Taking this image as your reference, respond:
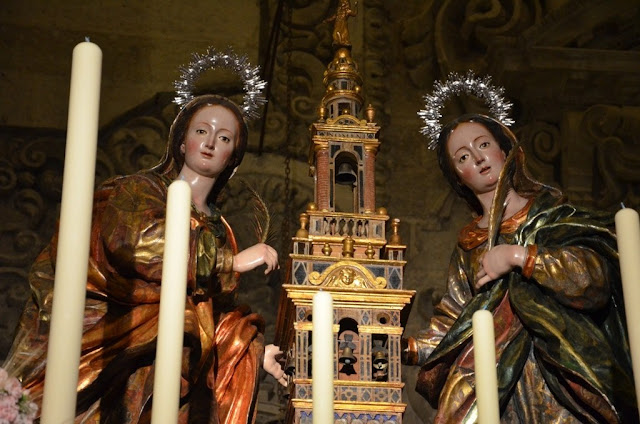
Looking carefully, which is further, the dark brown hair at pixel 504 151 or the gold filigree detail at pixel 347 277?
the dark brown hair at pixel 504 151

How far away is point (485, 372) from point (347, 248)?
1462 millimetres

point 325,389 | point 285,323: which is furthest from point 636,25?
point 325,389

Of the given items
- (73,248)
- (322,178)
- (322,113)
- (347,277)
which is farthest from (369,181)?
(73,248)

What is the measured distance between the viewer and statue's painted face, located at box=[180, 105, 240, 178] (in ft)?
11.9

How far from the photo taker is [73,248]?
1.66m

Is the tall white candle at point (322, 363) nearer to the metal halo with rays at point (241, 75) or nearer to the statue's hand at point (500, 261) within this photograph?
the statue's hand at point (500, 261)

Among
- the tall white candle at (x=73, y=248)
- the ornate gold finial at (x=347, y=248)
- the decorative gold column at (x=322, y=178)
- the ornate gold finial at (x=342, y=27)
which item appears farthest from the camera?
the ornate gold finial at (x=342, y=27)

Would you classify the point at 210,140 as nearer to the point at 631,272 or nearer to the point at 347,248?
the point at 347,248

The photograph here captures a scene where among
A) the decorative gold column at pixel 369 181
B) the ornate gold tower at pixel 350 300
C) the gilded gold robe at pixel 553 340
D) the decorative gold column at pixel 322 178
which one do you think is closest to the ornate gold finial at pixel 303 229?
the ornate gold tower at pixel 350 300

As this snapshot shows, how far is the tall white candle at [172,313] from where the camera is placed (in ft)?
5.51

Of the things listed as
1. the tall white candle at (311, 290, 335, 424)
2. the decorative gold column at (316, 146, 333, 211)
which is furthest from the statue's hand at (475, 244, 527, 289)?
the tall white candle at (311, 290, 335, 424)

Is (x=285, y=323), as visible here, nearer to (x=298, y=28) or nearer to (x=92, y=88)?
(x=92, y=88)

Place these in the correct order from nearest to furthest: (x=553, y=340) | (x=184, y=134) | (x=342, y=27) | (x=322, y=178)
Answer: (x=553, y=340)
(x=322, y=178)
(x=184, y=134)
(x=342, y=27)

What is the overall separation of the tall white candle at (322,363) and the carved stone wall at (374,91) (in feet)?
10.4
